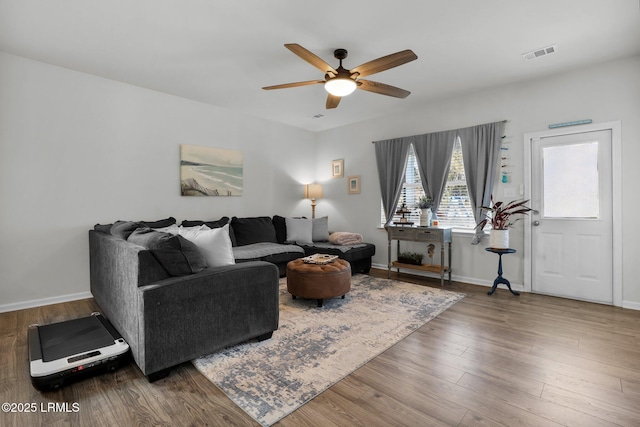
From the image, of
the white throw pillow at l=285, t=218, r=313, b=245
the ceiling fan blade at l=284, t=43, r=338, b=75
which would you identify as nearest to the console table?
the white throw pillow at l=285, t=218, r=313, b=245

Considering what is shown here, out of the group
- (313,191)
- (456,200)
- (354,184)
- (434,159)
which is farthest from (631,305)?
(313,191)

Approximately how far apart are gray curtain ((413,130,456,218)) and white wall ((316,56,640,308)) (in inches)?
6.4

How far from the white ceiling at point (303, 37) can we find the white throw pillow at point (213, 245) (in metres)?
1.82

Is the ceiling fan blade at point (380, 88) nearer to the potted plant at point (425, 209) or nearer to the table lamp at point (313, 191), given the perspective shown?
the potted plant at point (425, 209)

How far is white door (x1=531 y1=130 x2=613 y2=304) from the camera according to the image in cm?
349

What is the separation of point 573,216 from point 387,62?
9.68 feet

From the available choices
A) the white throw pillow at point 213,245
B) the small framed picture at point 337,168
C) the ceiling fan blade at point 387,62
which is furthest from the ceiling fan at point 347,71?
the small framed picture at point 337,168

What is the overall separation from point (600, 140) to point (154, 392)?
A: 191 inches

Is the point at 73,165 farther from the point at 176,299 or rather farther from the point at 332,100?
the point at 332,100

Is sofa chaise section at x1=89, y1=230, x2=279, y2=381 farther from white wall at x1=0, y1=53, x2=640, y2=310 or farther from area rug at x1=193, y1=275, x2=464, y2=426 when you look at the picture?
white wall at x1=0, y1=53, x2=640, y2=310

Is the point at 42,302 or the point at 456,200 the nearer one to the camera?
the point at 42,302

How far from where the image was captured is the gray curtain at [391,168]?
510cm

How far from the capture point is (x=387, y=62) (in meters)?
2.67

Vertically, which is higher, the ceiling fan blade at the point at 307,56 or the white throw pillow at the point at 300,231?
the ceiling fan blade at the point at 307,56
